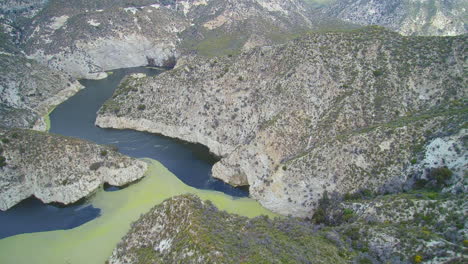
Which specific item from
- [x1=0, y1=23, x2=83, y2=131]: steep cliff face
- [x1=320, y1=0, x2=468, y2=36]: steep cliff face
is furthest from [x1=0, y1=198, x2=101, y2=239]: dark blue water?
[x1=320, y1=0, x2=468, y2=36]: steep cliff face

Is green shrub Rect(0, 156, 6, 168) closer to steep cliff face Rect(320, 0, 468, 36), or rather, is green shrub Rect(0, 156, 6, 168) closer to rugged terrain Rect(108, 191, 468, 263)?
rugged terrain Rect(108, 191, 468, 263)

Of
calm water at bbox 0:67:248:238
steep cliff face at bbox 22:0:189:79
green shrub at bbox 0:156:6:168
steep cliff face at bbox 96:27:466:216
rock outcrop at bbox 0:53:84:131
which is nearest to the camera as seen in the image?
steep cliff face at bbox 96:27:466:216

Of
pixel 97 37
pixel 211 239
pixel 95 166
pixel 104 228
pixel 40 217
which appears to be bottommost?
pixel 40 217

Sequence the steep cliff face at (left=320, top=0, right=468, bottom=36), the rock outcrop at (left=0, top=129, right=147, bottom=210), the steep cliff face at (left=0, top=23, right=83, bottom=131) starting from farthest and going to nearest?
the steep cliff face at (left=320, top=0, right=468, bottom=36) < the steep cliff face at (left=0, top=23, right=83, bottom=131) < the rock outcrop at (left=0, top=129, right=147, bottom=210)

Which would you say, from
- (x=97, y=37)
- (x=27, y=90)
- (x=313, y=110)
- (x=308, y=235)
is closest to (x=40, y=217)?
(x=308, y=235)

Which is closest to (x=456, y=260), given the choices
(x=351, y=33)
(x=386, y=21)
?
(x=351, y=33)

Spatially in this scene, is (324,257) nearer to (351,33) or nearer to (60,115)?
(351,33)

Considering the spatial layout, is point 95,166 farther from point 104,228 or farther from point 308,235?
point 308,235
